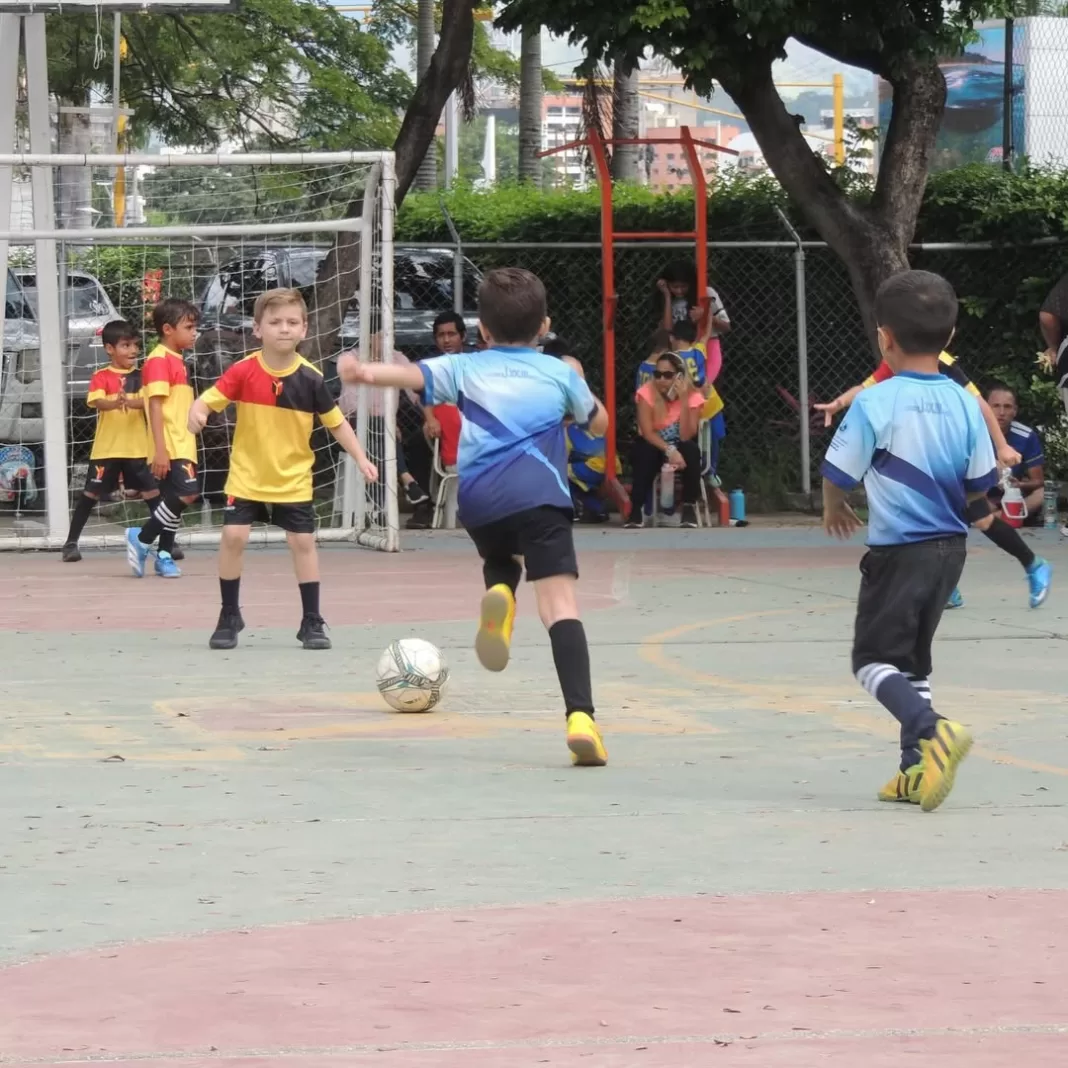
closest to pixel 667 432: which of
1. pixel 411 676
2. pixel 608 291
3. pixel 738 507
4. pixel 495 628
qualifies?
pixel 738 507

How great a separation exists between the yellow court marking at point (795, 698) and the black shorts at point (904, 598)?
2.58 ft

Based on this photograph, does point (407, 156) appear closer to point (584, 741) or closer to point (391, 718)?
point (391, 718)

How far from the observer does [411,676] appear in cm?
814

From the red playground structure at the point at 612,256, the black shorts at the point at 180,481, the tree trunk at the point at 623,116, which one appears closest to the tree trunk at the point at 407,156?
the red playground structure at the point at 612,256

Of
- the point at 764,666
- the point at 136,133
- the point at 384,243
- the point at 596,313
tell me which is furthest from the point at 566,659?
the point at 136,133

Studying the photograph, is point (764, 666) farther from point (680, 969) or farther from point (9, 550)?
point (9, 550)

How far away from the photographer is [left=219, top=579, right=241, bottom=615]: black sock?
1002 centimetres

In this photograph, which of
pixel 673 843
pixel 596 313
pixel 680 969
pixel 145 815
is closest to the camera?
pixel 680 969

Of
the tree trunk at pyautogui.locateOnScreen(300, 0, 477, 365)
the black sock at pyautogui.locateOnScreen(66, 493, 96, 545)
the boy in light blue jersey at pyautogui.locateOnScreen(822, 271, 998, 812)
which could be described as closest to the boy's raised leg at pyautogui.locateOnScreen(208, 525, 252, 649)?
the boy in light blue jersey at pyautogui.locateOnScreen(822, 271, 998, 812)

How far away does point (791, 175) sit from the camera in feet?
55.8

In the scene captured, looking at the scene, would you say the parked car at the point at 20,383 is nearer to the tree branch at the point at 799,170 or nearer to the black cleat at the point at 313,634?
the tree branch at the point at 799,170

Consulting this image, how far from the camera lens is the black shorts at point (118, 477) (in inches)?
562

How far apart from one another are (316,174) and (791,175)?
384 cm

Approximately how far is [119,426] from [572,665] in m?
7.93
